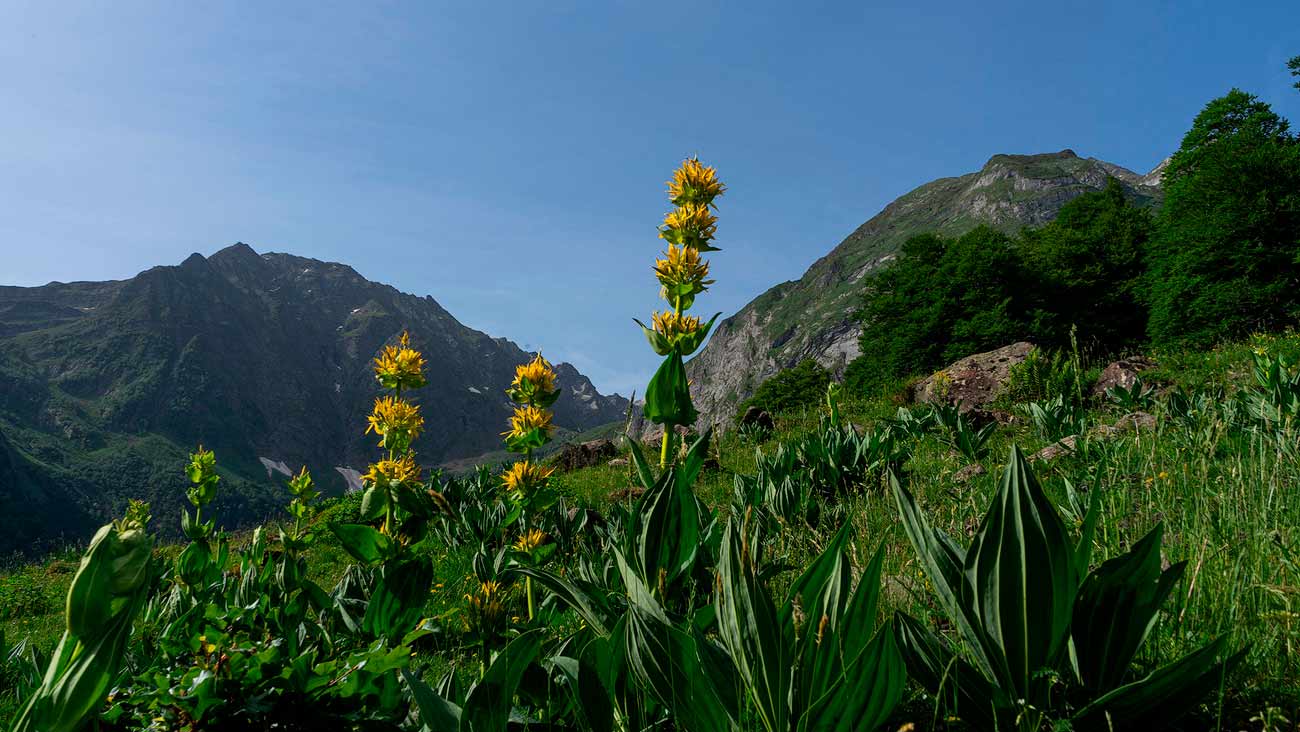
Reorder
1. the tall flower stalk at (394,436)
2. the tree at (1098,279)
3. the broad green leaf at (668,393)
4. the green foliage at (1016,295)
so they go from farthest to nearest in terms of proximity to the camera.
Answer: the tree at (1098,279) → the green foliage at (1016,295) → the tall flower stalk at (394,436) → the broad green leaf at (668,393)

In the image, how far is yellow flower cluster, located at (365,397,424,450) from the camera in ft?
8.30

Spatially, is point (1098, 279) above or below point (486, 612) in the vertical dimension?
above

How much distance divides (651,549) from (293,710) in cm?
96

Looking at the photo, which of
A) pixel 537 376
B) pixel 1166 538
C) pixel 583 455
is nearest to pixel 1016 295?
pixel 583 455

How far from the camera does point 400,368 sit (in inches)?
107

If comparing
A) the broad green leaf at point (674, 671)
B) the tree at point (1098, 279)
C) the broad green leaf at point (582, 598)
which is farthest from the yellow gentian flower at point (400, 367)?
the tree at point (1098, 279)

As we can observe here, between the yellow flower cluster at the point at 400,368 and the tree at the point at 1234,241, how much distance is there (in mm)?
26489

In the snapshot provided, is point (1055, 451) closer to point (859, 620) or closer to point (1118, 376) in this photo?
point (859, 620)

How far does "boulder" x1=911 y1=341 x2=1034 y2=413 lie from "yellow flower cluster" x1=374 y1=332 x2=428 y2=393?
10175mm

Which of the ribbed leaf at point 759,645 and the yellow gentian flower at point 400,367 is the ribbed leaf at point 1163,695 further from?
the yellow gentian flower at point 400,367

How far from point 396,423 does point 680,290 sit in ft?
4.39

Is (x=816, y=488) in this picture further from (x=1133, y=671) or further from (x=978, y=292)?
(x=978, y=292)

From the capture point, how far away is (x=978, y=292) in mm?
32469

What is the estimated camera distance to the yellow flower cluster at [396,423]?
2.53 metres
